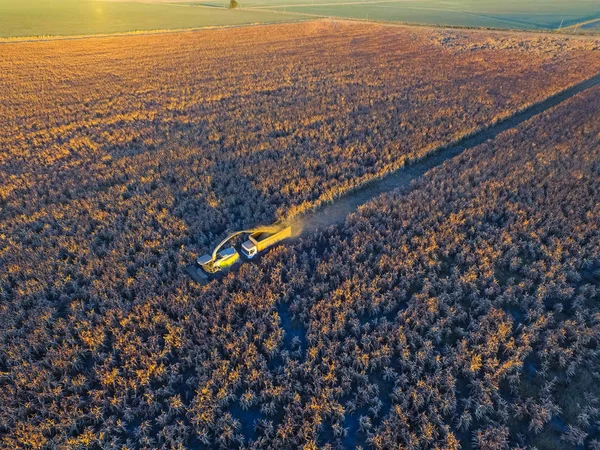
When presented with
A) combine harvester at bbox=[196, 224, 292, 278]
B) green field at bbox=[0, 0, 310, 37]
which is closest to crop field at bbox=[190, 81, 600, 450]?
combine harvester at bbox=[196, 224, 292, 278]

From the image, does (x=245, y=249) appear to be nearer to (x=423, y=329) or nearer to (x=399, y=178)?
(x=423, y=329)

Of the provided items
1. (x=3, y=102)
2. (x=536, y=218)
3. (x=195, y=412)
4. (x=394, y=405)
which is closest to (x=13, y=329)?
(x=195, y=412)

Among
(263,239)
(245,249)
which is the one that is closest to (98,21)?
(263,239)

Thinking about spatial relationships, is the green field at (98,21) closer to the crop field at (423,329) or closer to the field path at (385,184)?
the field path at (385,184)

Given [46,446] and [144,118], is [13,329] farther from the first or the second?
[144,118]

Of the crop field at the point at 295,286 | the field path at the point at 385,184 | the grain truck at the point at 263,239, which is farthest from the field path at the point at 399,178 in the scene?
the grain truck at the point at 263,239

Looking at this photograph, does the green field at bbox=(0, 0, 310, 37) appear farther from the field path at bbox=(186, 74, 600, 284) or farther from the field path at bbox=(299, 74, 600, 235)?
the field path at bbox=(186, 74, 600, 284)

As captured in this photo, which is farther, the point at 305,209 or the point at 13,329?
the point at 305,209
